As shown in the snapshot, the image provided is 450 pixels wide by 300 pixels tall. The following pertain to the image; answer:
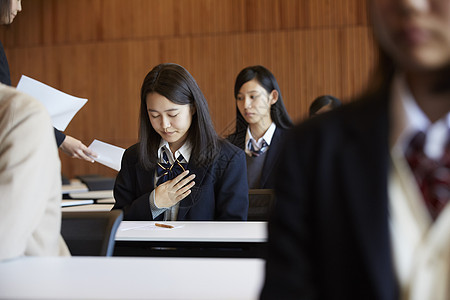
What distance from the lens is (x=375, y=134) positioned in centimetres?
73

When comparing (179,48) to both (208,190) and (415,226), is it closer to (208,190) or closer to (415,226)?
(208,190)

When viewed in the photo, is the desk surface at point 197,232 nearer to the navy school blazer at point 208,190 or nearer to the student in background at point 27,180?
the navy school blazer at point 208,190

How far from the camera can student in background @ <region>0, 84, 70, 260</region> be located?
1538mm

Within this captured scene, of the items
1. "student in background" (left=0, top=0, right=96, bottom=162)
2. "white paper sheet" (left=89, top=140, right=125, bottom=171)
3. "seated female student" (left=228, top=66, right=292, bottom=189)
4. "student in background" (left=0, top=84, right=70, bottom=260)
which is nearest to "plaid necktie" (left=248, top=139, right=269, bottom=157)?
"seated female student" (left=228, top=66, right=292, bottom=189)

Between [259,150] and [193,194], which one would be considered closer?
[193,194]

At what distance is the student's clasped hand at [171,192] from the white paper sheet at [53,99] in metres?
0.63

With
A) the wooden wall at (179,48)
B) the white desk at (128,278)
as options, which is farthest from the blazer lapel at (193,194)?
the wooden wall at (179,48)

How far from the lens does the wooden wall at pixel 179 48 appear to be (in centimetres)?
771

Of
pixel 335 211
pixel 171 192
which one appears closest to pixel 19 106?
pixel 335 211

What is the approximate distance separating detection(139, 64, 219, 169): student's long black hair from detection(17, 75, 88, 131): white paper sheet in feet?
1.21

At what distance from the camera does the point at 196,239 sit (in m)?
2.23

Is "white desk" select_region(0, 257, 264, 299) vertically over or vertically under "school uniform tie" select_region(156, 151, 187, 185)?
under

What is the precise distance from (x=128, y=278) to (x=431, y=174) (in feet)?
2.97

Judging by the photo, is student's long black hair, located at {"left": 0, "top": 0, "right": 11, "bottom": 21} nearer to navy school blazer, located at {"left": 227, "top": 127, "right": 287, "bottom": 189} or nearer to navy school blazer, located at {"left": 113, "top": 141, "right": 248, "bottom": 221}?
navy school blazer, located at {"left": 113, "top": 141, "right": 248, "bottom": 221}
